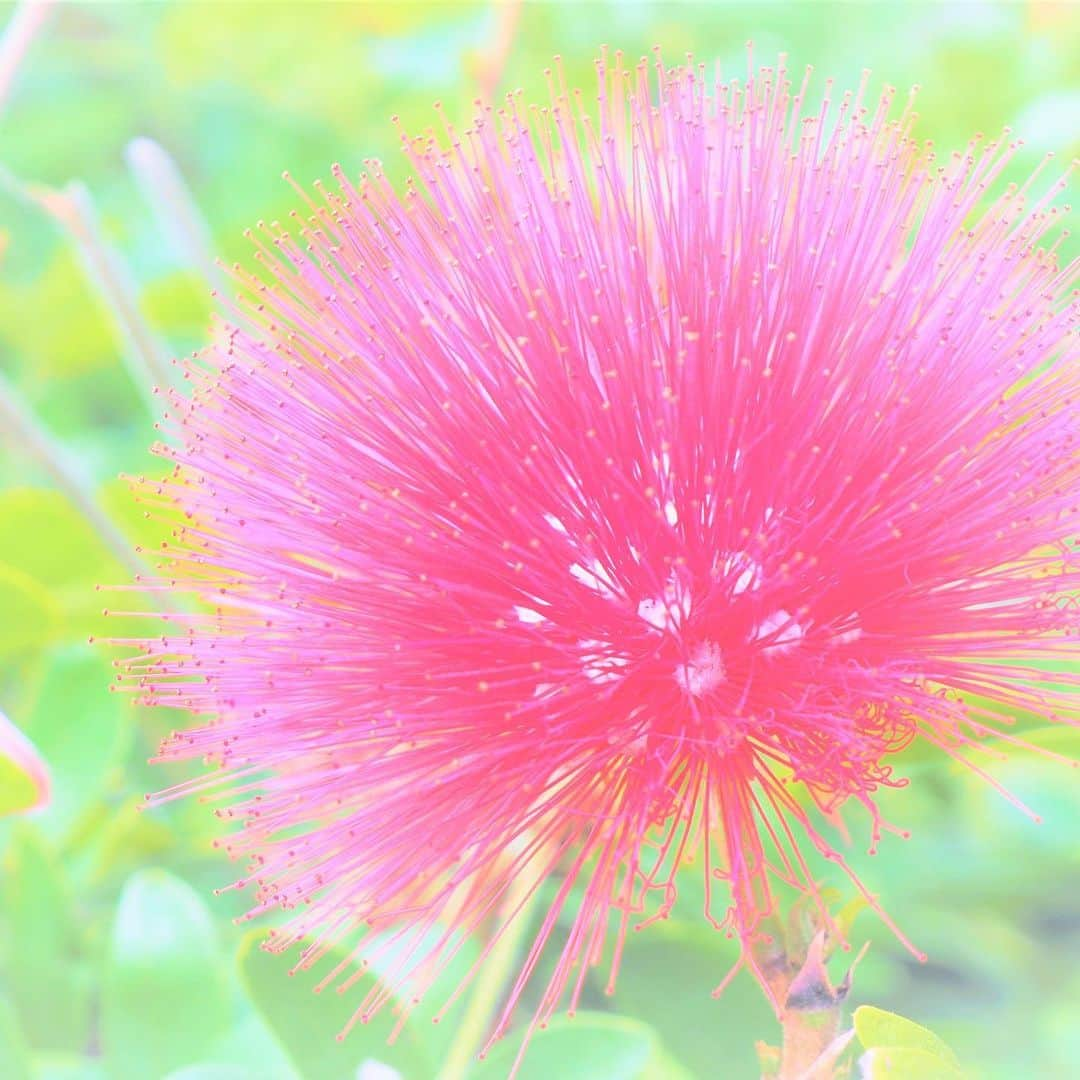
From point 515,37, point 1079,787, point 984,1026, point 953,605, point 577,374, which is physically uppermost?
point 515,37

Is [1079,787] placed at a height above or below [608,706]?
below

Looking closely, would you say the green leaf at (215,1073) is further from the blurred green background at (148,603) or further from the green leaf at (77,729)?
the green leaf at (77,729)

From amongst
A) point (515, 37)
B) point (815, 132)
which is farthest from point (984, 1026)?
point (515, 37)

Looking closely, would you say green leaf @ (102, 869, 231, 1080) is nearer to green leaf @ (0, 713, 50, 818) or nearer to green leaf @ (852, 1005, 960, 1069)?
green leaf @ (0, 713, 50, 818)

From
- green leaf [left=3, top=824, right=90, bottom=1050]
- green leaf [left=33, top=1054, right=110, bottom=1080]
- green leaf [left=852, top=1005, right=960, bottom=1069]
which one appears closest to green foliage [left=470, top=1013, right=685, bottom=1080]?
green leaf [left=852, top=1005, right=960, bottom=1069]

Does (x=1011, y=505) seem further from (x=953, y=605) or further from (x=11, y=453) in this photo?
(x=11, y=453)

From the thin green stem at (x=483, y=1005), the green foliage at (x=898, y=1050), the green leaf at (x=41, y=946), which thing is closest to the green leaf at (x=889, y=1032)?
the green foliage at (x=898, y=1050)
